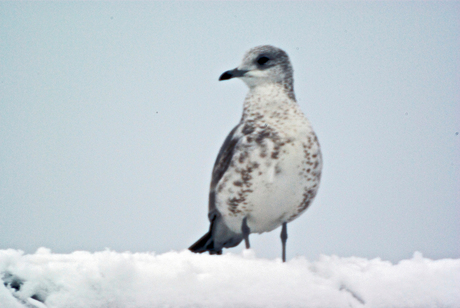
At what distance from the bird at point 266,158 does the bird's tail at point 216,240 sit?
0.08m

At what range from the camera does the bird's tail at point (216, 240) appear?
15.6ft

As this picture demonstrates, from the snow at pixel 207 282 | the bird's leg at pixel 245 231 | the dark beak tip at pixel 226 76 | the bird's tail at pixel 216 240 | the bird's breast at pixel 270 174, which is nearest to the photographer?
the snow at pixel 207 282

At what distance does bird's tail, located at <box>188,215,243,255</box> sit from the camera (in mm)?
4766

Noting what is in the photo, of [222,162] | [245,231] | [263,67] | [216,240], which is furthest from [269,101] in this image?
[216,240]

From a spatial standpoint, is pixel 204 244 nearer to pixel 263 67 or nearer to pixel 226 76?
pixel 226 76

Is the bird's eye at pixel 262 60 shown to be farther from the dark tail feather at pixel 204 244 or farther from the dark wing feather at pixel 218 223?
the dark tail feather at pixel 204 244

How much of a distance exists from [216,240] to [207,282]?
136 centimetres

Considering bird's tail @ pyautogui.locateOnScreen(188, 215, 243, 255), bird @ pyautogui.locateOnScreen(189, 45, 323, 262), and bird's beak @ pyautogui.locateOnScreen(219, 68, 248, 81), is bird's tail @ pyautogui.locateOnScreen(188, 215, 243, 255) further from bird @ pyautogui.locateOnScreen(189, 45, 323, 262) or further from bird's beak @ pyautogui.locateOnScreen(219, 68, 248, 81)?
bird's beak @ pyautogui.locateOnScreen(219, 68, 248, 81)

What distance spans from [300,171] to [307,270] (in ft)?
2.63

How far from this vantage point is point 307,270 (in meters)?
3.96

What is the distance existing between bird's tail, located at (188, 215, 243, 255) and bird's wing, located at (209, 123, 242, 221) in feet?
0.44

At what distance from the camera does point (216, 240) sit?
4832 millimetres

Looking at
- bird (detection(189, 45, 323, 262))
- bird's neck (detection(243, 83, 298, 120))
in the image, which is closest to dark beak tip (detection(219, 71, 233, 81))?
bird (detection(189, 45, 323, 262))

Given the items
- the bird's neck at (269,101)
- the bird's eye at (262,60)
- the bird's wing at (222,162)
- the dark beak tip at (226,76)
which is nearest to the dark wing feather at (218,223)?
the bird's wing at (222,162)
